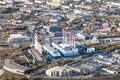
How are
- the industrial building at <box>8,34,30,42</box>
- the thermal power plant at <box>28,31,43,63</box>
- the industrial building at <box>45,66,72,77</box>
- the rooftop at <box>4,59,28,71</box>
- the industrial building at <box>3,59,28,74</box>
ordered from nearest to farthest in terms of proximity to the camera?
1. the industrial building at <box>45,66,72,77</box>
2. the industrial building at <box>3,59,28,74</box>
3. the rooftop at <box>4,59,28,71</box>
4. the thermal power plant at <box>28,31,43,63</box>
5. the industrial building at <box>8,34,30,42</box>

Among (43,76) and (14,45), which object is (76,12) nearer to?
(14,45)

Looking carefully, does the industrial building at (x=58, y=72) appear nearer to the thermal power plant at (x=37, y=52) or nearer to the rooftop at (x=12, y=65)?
the rooftop at (x=12, y=65)

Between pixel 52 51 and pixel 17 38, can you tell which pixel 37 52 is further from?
pixel 17 38

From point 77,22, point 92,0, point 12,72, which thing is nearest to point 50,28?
point 77,22

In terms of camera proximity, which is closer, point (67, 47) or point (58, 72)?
point (58, 72)

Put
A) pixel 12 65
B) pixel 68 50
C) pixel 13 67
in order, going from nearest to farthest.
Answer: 1. pixel 13 67
2. pixel 12 65
3. pixel 68 50

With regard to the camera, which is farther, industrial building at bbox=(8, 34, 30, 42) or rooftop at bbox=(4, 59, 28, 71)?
industrial building at bbox=(8, 34, 30, 42)

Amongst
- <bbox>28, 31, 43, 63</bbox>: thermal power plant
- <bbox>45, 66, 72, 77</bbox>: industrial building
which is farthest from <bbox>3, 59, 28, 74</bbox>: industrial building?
<bbox>45, 66, 72, 77</bbox>: industrial building

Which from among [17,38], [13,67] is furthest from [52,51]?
[17,38]

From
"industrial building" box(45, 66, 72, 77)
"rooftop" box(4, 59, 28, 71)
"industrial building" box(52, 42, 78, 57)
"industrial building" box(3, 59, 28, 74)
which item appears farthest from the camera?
"industrial building" box(52, 42, 78, 57)

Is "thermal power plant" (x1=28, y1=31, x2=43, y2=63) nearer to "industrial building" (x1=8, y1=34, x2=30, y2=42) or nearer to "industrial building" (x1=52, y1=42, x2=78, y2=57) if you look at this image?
"industrial building" (x1=52, y1=42, x2=78, y2=57)

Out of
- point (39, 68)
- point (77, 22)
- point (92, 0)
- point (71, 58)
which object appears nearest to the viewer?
point (39, 68)
